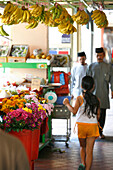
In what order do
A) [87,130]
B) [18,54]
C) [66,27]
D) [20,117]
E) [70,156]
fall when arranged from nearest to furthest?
[20,117]
[87,130]
[70,156]
[66,27]
[18,54]

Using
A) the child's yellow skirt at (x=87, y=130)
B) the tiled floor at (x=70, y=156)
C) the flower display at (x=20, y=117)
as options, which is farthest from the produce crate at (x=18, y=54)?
the child's yellow skirt at (x=87, y=130)

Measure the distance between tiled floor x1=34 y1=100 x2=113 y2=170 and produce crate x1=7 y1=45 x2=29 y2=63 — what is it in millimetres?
1714

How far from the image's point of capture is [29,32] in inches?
290

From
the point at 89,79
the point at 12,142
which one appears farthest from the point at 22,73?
the point at 12,142

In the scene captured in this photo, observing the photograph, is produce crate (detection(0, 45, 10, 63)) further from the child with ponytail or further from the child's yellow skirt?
the child's yellow skirt

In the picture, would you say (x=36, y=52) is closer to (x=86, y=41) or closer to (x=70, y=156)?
(x=70, y=156)

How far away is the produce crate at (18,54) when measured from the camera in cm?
659

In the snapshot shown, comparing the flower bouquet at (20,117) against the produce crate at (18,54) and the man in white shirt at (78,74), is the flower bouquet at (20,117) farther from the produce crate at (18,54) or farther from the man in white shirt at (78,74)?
the man in white shirt at (78,74)

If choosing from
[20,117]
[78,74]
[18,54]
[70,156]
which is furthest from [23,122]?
[78,74]

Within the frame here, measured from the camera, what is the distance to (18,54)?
22.1 ft

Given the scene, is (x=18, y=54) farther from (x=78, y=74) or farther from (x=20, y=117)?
(x=20, y=117)

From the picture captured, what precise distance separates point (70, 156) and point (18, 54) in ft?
7.57

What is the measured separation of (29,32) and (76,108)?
3.62 metres

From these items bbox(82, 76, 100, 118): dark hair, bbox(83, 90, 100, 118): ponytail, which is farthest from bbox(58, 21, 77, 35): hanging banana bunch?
bbox(83, 90, 100, 118): ponytail
